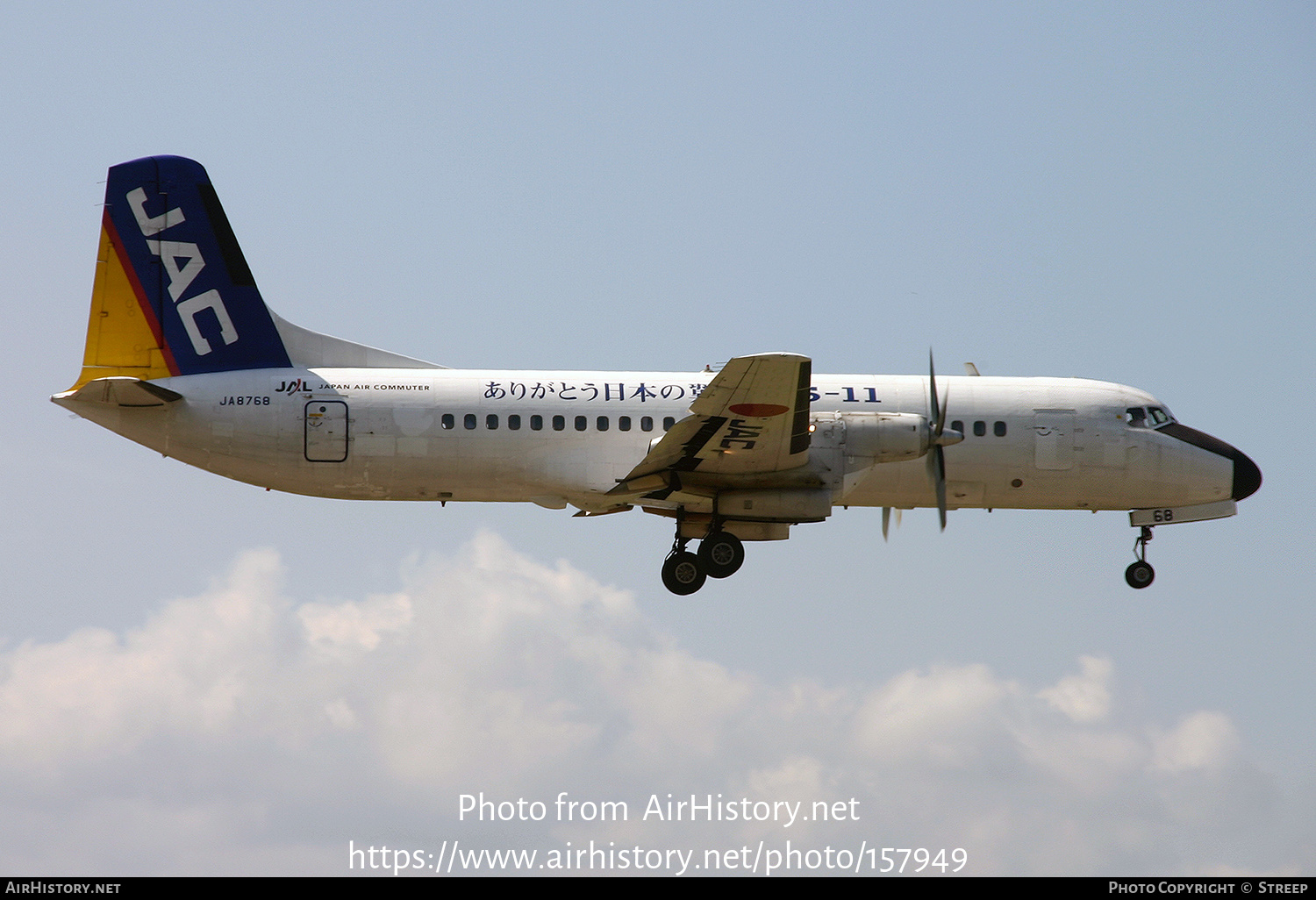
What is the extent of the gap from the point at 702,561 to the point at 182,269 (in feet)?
37.5

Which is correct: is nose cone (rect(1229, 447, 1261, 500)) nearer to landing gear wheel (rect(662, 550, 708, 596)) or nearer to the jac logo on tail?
landing gear wheel (rect(662, 550, 708, 596))

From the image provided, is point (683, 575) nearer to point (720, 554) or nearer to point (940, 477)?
point (720, 554)

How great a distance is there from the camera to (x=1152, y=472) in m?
27.3

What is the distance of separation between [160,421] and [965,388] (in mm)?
14907

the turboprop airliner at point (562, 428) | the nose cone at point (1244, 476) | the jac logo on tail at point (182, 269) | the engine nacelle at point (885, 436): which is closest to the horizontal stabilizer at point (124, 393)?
the turboprop airliner at point (562, 428)

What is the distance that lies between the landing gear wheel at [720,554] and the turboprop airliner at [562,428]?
0.03 meters

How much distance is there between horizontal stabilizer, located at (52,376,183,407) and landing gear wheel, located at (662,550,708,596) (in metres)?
9.41

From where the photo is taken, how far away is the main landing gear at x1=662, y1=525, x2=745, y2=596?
25.5 meters

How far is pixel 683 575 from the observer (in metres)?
25.8

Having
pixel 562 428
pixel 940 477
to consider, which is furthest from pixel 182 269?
pixel 940 477

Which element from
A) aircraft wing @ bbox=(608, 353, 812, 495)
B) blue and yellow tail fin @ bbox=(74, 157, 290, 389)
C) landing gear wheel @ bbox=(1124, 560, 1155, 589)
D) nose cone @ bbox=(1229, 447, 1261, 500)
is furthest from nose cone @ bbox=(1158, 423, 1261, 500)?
blue and yellow tail fin @ bbox=(74, 157, 290, 389)

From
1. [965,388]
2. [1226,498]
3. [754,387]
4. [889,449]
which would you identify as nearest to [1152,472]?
[1226,498]
